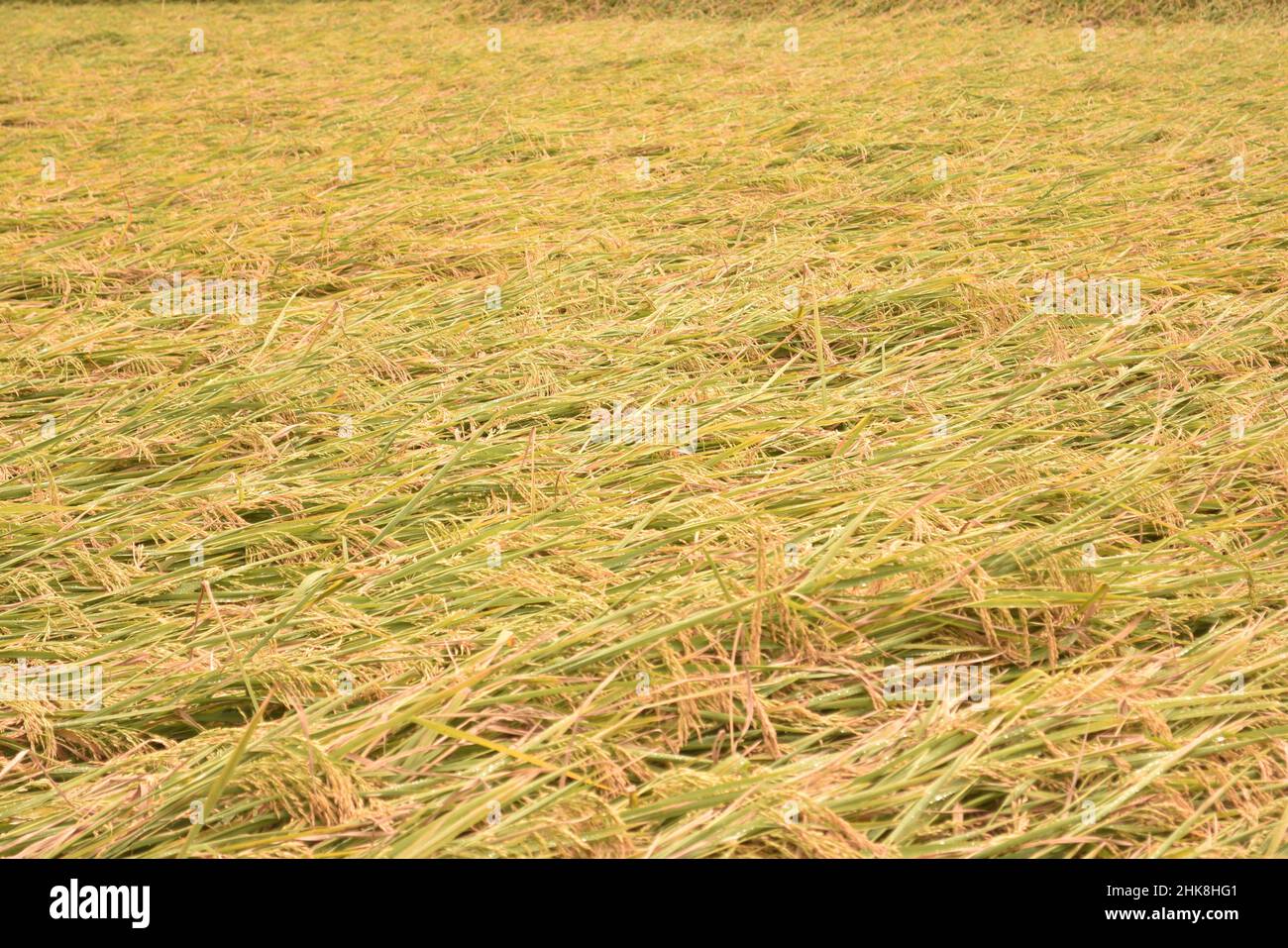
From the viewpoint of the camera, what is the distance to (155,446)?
263 cm

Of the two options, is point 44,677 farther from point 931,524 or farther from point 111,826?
point 931,524

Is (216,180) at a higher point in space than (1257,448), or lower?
higher

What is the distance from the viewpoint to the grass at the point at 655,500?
1643mm

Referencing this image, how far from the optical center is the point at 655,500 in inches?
93.7

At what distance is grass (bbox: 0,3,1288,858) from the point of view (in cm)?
164

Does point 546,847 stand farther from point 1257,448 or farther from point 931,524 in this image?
point 1257,448

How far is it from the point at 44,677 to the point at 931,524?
5.20ft

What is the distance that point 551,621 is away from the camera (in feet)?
6.45

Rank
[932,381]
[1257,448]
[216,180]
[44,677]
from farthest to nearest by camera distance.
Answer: [216,180] < [932,381] < [1257,448] < [44,677]
